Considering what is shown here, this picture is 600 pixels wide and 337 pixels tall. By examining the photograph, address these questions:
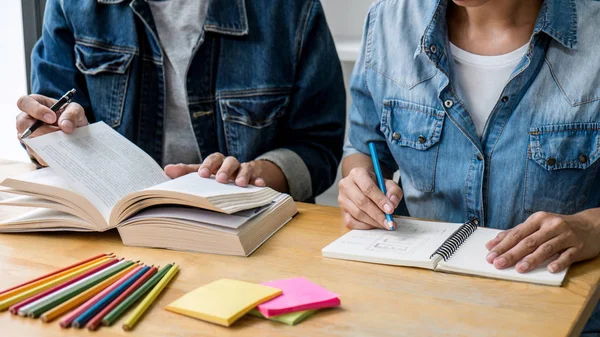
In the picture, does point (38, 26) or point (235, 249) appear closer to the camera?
point (235, 249)

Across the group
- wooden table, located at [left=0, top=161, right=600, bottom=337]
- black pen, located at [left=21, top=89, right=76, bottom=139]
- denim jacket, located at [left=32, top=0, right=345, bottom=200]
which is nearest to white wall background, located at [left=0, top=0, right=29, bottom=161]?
denim jacket, located at [left=32, top=0, right=345, bottom=200]

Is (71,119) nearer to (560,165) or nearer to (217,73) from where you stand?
(217,73)

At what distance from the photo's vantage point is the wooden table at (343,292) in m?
0.84

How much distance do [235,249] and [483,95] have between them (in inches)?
24.4

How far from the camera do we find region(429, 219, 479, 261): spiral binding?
105 centimetres

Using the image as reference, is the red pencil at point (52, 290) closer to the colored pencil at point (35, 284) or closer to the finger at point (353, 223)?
the colored pencil at point (35, 284)

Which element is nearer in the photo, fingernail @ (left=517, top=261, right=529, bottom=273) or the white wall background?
fingernail @ (left=517, top=261, right=529, bottom=273)

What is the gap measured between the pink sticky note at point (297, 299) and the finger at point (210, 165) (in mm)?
411

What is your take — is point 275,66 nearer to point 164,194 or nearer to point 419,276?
point 164,194

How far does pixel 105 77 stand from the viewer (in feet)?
5.52

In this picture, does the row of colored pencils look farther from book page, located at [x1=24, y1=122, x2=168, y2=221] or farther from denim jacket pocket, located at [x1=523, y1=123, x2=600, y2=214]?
denim jacket pocket, located at [x1=523, y1=123, x2=600, y2=214]

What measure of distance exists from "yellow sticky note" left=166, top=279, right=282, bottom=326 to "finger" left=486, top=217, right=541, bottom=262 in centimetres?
34

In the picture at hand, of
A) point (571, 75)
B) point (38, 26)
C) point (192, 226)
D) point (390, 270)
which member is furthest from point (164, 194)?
point (38, 26)

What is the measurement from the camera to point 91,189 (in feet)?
3.84
